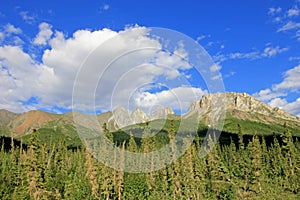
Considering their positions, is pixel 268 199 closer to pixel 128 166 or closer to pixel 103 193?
pixel 103 193

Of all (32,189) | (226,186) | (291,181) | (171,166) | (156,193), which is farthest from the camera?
(291,181)

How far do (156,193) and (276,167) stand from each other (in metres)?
49.5

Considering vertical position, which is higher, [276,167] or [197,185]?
[276,167]

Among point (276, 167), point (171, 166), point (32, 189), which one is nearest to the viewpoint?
A: point (32, 189)

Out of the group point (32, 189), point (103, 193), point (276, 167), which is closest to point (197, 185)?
point (103, 193)

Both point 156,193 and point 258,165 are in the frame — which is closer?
point 156,193

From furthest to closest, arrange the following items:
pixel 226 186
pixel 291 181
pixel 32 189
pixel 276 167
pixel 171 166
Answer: pixel 276 167
pixel 291 181
pixel 171 166
pixel 226 186
pixel 32 189

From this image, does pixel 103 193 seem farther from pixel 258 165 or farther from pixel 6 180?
pixel 258 165

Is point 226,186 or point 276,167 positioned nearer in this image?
point 226,186

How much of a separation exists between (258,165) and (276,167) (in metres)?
26.9

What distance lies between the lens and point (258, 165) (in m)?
70.5

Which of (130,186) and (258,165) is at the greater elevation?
(258,165)

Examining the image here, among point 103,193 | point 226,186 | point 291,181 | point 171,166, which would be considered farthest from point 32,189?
point 291,181

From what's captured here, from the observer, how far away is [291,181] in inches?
2886
